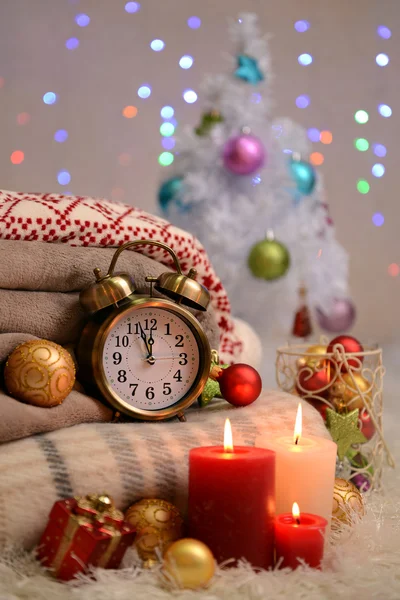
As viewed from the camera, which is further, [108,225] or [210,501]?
[108,225]

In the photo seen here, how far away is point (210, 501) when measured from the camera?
82 cm

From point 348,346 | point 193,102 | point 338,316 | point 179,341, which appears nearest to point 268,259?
point 338,316

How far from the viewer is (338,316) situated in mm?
3334

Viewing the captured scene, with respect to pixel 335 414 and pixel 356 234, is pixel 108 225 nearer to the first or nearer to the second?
pixel 335 414

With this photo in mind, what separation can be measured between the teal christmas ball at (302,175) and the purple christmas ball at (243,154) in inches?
6.2

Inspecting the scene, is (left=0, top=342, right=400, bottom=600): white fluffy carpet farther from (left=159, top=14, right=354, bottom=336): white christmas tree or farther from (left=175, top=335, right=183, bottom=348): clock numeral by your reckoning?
(left=159, top=14, right=354, bottom=336): white christmas tree

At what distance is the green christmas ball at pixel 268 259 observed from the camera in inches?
117

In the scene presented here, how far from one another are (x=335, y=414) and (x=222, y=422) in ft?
0.89

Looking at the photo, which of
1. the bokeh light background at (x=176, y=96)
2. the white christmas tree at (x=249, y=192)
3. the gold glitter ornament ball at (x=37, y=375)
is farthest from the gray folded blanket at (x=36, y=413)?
the bokeh light background at (x=176, y=96)

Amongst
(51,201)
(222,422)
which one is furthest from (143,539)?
(51,201)

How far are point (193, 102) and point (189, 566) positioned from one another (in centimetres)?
312

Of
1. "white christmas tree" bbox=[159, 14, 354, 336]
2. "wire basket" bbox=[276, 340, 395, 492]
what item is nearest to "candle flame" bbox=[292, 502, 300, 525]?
"wire basket" bbox=[276, 340, 395, 492]

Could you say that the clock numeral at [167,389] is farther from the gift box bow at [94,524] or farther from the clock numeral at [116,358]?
the gift box bow at [94,524]

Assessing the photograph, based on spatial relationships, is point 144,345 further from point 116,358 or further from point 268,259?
point 268,259
